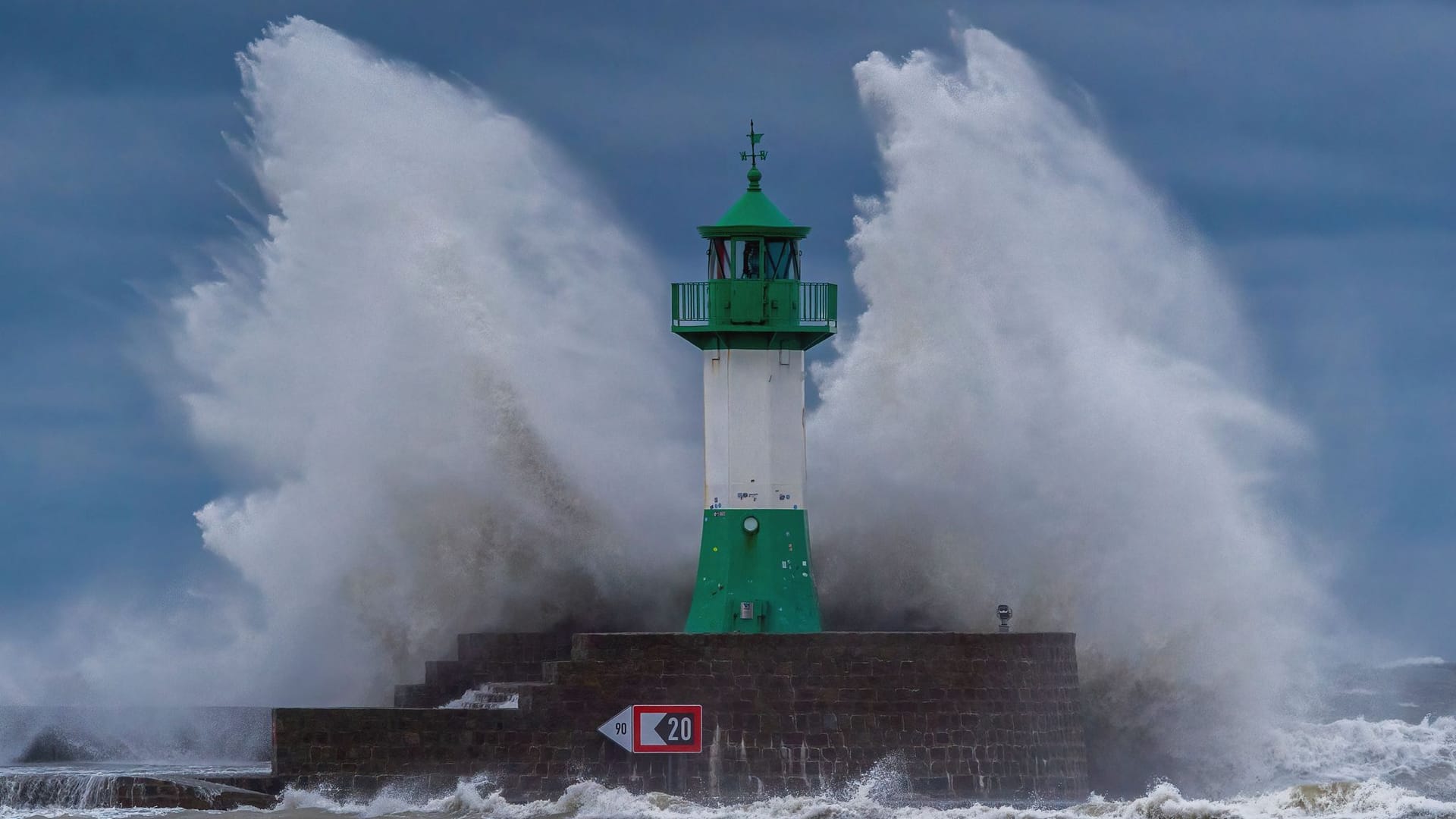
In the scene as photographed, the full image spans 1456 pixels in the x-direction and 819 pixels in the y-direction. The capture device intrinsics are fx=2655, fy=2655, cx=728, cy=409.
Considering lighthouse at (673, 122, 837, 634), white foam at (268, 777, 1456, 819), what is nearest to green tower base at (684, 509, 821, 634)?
lighthouse at (673, 122, 837, 634)

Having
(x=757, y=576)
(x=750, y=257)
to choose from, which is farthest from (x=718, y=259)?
(x=757, y=576)

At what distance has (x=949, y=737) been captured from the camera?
25781 millimetres

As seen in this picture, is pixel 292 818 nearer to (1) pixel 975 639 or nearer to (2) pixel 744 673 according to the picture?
(2) pixel 744 673

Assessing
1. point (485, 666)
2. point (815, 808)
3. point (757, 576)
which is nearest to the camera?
point (815, 808)

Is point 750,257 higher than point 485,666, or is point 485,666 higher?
point 750,257

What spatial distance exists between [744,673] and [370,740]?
3743 mm

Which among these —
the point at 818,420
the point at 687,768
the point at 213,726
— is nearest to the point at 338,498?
the point at 213,726

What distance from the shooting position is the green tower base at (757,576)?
27.3 m

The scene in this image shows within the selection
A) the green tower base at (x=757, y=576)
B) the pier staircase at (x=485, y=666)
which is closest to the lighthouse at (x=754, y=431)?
the green tower base at (x=757, y=576)

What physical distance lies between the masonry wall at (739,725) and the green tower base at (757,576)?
4.91ft

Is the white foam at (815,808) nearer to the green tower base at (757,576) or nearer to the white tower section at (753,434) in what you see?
the green tower base at (757,576)

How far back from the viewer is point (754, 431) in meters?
27.5

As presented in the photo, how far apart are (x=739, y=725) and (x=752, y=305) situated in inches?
177

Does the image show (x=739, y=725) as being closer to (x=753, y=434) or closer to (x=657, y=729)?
(x=657, y=729)
